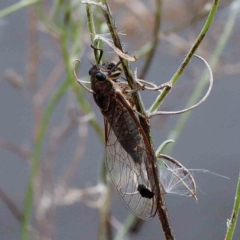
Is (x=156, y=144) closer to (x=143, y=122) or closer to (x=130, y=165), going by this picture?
(x=130, y=165)

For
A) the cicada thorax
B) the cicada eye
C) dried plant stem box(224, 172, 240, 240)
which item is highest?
the cicada eye

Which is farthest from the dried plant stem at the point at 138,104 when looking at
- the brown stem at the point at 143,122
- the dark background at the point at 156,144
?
the dark background at the point at 156,144

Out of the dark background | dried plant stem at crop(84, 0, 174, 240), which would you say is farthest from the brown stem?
the dark background

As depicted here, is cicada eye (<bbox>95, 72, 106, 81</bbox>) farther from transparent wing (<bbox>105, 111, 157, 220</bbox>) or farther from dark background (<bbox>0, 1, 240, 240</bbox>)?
dark background (<bbox>0, 1, 240, 240</bbox>)

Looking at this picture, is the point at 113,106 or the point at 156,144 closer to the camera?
the point at 113,106

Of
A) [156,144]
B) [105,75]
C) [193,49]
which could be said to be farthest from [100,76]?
[156,144]

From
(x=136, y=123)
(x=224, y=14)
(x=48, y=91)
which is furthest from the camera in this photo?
(x=48, y=91)

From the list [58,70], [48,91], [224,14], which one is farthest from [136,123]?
[58,70]

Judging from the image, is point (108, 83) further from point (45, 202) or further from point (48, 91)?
point (48, 91)
